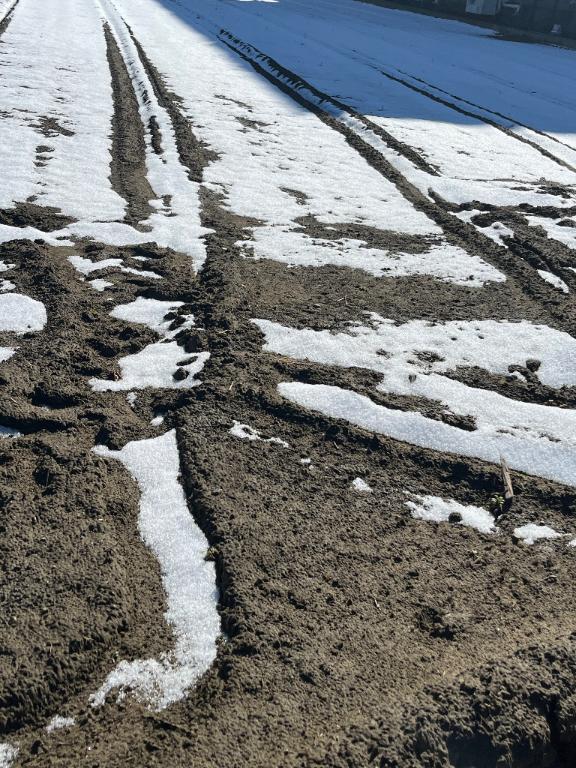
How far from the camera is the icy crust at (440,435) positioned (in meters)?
3.48

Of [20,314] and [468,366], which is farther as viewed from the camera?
[20,314]

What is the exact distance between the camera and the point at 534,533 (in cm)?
307

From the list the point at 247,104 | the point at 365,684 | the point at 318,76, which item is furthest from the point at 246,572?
the point at 318,76

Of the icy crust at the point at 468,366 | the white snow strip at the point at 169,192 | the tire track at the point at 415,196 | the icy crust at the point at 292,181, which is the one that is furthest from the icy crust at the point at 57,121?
the tire track at the point at 415,196

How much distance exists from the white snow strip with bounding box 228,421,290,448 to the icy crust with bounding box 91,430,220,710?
12.3 inches

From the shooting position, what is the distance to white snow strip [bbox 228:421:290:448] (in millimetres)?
3500

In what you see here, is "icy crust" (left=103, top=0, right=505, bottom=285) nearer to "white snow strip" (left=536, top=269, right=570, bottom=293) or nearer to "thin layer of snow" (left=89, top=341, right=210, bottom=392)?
"white snow strip" (left=536, top=269, right=570, bottom=293)

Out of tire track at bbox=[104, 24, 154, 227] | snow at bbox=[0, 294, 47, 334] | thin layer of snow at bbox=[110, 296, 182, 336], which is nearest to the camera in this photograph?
snow at bbox=[0, 294, 47, 334]

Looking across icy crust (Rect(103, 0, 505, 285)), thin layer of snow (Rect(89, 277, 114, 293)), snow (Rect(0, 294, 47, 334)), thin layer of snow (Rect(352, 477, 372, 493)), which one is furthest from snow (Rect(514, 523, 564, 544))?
thin layer of snow (Rect(89, 277, 114, 293))

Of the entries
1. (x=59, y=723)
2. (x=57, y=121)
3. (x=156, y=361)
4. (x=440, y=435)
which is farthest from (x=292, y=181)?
(x=59, y=723)

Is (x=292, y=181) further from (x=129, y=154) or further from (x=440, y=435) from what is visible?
(x=440, y=435)

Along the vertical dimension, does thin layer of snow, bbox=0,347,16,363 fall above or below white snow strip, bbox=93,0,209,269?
below

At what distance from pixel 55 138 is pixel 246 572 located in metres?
7.12

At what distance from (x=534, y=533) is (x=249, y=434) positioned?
4.71 ft
